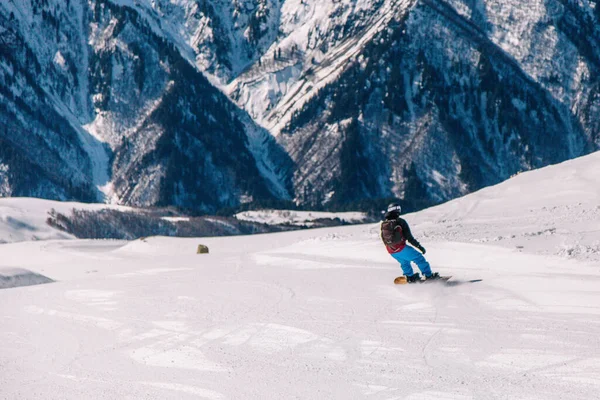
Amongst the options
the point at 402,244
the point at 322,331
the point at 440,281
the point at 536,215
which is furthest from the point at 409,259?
the point at 536,215

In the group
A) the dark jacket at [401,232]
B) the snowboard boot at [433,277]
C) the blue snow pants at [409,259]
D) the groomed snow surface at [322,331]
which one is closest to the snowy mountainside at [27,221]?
the groomed snow surface at [322,331]

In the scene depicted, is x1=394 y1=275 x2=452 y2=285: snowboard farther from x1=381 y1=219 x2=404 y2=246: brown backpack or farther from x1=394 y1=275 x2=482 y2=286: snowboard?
x1=381 y1=219 x2=404 y2=246: brown backpack

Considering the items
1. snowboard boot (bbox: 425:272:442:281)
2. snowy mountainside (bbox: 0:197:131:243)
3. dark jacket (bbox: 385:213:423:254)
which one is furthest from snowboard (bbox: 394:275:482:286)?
snowy mountainside (bbox: 0:197:131:243)

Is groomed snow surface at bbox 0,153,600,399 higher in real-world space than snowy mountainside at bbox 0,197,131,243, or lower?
lower

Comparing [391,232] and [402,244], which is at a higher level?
[391,232]

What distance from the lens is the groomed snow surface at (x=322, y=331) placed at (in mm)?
13352

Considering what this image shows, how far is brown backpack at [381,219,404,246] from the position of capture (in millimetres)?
22875

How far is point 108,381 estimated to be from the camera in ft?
45.1

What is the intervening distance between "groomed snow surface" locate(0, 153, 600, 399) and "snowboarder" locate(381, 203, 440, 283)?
754 millimetres

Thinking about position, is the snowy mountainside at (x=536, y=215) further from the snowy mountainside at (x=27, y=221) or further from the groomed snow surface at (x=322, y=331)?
the snowy mountainside at (x=27, y=221)

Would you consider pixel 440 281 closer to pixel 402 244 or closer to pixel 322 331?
pixel 402 244

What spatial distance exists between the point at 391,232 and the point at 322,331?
6425 millimetres

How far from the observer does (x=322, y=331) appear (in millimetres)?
17047

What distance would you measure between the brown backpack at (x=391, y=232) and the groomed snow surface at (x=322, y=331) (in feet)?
4.11
